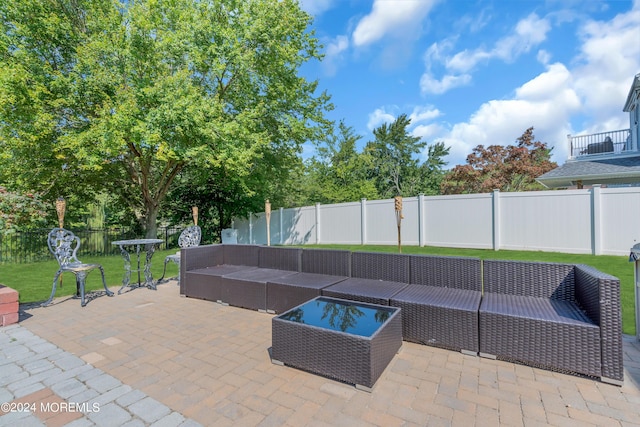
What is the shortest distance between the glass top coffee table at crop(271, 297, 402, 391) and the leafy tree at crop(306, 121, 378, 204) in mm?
Result: 15313

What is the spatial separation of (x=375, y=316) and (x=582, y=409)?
4.52 ft

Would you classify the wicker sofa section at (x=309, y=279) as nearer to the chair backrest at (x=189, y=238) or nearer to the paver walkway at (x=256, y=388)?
the paver walkway at (x=256, y=388)

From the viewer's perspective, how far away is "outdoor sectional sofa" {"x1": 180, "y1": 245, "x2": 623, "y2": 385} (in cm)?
212

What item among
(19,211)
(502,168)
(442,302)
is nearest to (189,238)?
(442,302)

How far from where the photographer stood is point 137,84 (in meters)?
8.52

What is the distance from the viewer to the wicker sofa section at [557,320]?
2057mm

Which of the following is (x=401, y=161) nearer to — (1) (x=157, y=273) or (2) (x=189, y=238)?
(2) (x=189, y=238)

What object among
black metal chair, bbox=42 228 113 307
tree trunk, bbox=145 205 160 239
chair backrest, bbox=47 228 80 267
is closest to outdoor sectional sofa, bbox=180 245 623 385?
black metal chair, bbox=42 228 113 307

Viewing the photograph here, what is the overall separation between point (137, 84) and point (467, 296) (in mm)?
9833

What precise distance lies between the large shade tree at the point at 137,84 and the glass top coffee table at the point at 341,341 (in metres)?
7.43

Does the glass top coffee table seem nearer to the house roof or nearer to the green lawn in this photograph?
the green lawn

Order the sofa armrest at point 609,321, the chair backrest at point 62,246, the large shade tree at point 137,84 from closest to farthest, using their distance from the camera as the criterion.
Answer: the sofa armrest at point 609,321
the chair backrest at point 62,246
the large shade tree at point 137,84

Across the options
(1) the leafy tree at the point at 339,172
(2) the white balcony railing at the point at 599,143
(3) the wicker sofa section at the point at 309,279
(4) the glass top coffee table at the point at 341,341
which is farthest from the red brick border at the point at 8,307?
(2) the white balcony railing at the point at 599,143

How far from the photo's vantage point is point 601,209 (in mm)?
6793
